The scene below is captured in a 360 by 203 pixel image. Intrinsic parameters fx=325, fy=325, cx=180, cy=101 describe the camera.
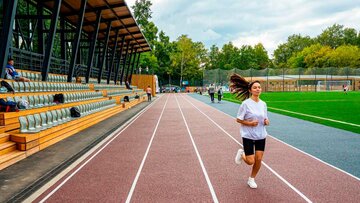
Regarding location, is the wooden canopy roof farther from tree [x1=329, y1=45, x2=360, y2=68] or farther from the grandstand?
tree [x1=329, y1=45, x2=360, y2=68]

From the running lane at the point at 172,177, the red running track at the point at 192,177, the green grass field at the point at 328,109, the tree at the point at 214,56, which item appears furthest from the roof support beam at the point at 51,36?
the tree at the point at 214,56

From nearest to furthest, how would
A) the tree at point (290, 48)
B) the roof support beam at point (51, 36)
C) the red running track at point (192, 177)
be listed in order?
the red running track at point (192, 177) < the roof support beam at point (51, 36) < the tree at point (290, 48)

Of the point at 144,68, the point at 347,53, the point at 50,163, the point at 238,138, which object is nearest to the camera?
the point at 50,163

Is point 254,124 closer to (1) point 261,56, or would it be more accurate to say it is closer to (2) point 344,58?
(2) point 344,58

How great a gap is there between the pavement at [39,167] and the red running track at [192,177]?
28cm

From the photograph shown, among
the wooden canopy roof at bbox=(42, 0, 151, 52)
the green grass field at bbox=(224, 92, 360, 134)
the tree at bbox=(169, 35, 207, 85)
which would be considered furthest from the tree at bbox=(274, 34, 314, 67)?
the wooden canopy roof at bbox=(42, 0, 151, 52)

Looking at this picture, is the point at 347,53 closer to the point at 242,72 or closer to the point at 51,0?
the point at 242,72

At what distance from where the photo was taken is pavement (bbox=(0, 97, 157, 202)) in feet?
18.0

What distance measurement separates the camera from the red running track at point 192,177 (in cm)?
541

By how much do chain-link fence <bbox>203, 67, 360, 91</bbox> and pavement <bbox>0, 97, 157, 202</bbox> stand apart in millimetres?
60837

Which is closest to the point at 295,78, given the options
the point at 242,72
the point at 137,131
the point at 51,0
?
the point at 242,72

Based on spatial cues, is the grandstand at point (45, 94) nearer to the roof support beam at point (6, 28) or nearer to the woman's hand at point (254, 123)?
the roof support beam at point (6, 28)

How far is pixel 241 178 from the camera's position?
6492 millimetres

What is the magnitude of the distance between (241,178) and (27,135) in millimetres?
5358
